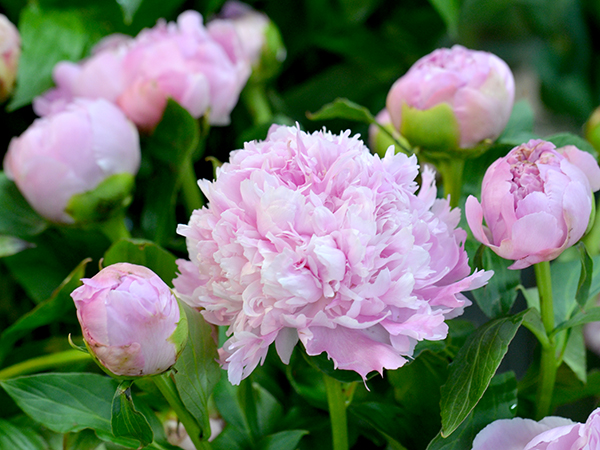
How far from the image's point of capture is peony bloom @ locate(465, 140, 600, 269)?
168 millimetres

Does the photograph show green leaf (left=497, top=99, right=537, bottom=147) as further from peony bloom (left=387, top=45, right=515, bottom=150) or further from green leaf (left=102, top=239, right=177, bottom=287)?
green leaf (left=102, top=239, right=177, bottom=287)

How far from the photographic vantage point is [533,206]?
0.17 metres

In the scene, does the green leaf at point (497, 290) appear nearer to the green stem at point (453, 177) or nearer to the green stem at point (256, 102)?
the green stem at point (453, 177)

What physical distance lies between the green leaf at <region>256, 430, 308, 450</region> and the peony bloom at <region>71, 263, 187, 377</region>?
7 centimetres

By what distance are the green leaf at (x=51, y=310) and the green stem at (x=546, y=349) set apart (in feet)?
0.58

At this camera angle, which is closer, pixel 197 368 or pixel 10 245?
pixel 197 368

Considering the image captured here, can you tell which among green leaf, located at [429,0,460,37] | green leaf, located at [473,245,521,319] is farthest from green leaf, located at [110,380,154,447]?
green leaf, located at [429,0,460,37]

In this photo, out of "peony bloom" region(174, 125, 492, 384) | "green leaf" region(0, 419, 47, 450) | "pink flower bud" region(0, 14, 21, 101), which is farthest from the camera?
"pink flower bud" region(0, 14, 21, 101)

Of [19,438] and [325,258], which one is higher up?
[325,258]

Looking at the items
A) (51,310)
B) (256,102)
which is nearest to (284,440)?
(51,310)

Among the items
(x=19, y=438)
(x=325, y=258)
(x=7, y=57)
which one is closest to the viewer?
(x=325, y=258)

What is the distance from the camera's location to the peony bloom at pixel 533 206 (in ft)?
0.55

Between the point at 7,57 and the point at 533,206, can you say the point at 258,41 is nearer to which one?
the point at 7,57

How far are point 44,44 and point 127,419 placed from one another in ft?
0.94
